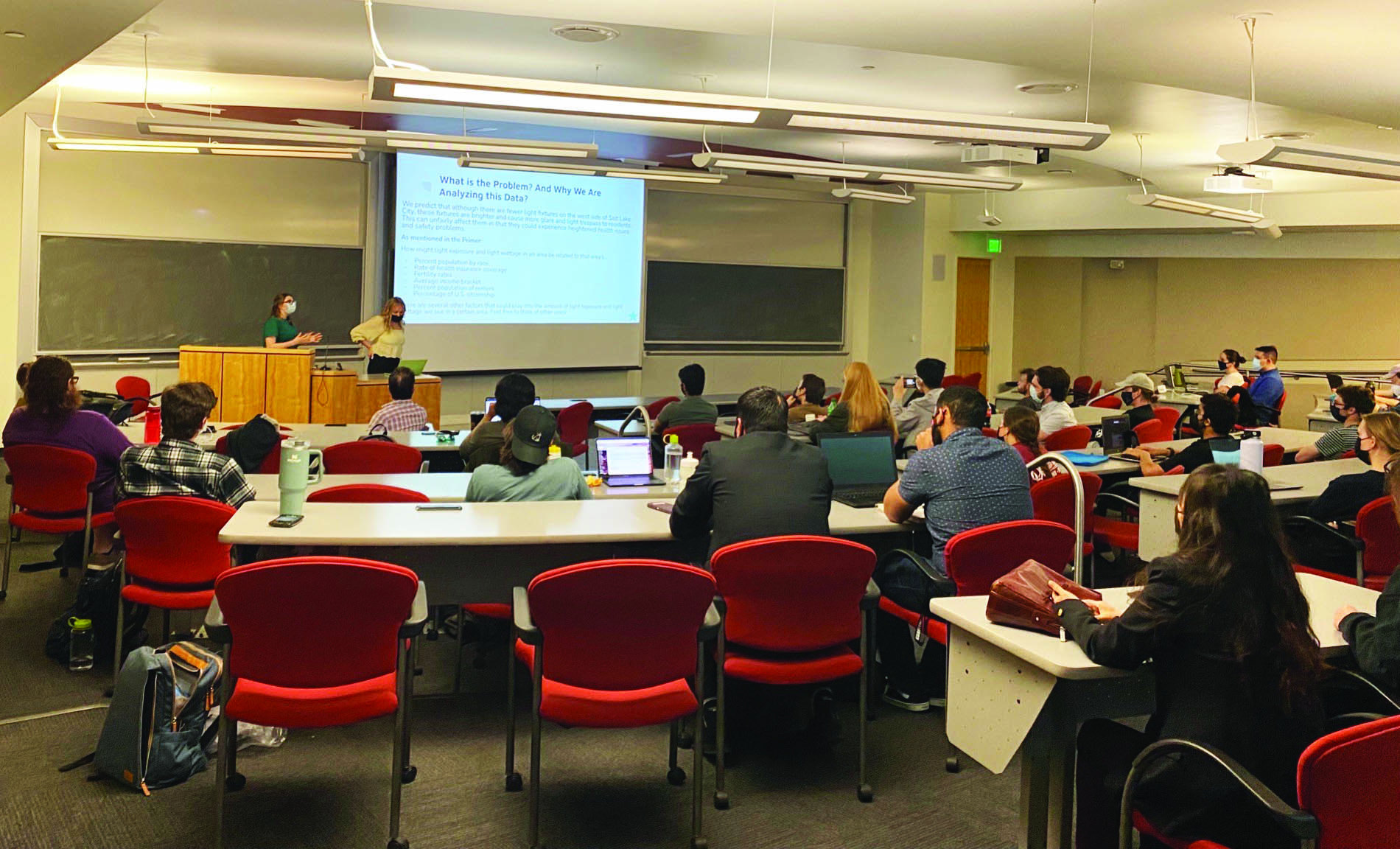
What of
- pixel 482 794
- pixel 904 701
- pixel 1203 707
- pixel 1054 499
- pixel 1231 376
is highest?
pixel 1231 376

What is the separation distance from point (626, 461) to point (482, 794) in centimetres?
199

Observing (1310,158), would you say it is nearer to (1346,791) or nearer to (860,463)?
(860,463)

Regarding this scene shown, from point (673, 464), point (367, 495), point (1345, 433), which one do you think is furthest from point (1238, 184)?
point (367, 495)

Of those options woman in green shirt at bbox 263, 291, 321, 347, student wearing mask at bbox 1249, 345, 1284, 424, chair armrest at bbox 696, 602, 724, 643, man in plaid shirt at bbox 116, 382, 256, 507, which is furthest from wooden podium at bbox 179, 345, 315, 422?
student wearing mask at bbox 1249, 345, 1284, 424

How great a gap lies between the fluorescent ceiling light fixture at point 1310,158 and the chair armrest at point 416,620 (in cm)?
438

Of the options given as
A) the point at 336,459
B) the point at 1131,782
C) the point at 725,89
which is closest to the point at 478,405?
the point at 725,89

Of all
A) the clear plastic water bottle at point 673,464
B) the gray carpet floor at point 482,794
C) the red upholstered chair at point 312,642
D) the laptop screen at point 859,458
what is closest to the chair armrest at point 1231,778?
the gray carpet floor at point 482,794

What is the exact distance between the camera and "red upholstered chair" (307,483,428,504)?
4.39 m

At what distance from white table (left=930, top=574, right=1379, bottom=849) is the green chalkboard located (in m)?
9.18

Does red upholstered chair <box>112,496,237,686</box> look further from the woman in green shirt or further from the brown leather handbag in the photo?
the woman in green shirt

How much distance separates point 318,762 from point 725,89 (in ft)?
21.7

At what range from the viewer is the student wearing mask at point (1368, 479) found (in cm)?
492

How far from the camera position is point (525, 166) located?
9.13m

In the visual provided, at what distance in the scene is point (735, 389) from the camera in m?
14.5
